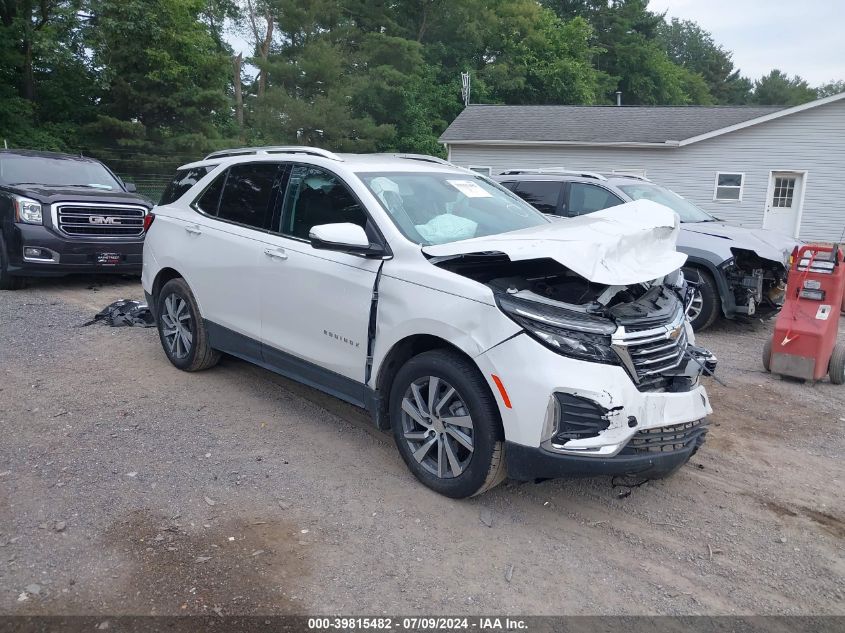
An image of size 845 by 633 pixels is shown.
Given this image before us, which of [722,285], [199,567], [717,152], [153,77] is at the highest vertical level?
[153,77]

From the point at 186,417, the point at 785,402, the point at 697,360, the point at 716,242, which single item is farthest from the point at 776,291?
the point at 186,417

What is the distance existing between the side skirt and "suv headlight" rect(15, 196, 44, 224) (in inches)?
194

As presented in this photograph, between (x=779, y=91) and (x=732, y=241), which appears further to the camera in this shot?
(x=779, y=91)

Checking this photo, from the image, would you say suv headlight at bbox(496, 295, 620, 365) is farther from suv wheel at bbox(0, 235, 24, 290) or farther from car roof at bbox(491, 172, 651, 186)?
suv wheel at bbox(0, 235, 24, 290)

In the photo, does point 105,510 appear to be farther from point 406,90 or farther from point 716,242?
point 406,90

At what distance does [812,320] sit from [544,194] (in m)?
4.10

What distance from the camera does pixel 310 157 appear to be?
496 cm

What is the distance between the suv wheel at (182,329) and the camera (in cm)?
578

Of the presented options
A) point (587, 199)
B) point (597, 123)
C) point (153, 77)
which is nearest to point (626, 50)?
point (597, 123)

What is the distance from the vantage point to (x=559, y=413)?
11.2 ft

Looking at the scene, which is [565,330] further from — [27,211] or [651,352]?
[27,211]

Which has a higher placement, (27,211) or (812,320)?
(27,211)

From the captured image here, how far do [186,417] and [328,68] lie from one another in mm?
29923

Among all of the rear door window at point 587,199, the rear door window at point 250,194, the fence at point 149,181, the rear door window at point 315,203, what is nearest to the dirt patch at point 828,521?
the rear door window at point 315,203
